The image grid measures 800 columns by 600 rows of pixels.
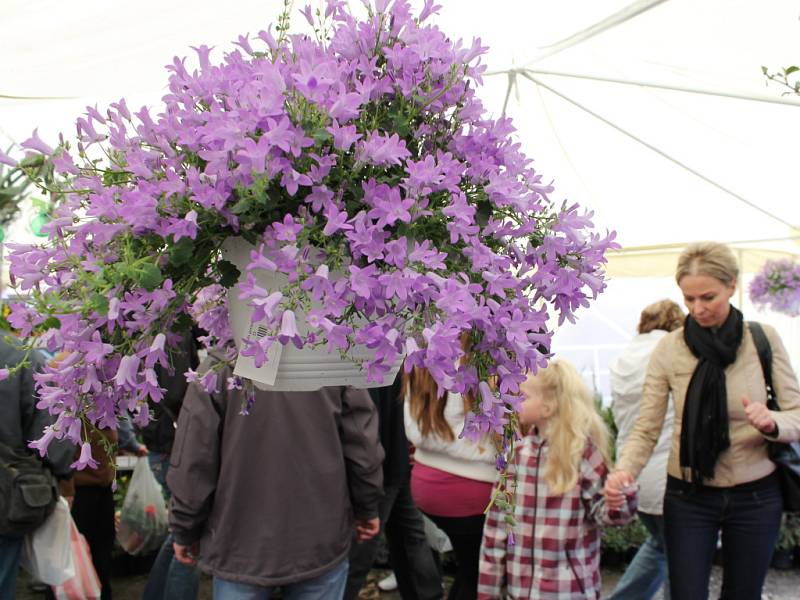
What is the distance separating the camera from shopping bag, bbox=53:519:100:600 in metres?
3.54

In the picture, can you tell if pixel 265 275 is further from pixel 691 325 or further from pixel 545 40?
pixel 545 40

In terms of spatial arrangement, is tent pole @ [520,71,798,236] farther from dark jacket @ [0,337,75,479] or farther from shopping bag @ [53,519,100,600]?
shopping bag @ [53,519,100,600]

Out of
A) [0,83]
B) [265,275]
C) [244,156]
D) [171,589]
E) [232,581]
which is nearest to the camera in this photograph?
[244,156]

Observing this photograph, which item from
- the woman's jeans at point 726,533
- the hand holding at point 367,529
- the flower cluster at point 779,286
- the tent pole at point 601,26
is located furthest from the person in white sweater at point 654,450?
the flower cluster at point 779,286

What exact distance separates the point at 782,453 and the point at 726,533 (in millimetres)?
406

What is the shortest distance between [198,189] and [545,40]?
12.0 feet

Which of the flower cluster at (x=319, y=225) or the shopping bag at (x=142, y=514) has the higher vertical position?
the flower cluster at (x=319, y=225)

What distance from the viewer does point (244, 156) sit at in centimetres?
95

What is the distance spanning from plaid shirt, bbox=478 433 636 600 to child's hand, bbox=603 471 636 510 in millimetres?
103

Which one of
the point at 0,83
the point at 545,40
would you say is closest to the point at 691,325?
the point at 545,40

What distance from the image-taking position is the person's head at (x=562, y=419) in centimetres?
341

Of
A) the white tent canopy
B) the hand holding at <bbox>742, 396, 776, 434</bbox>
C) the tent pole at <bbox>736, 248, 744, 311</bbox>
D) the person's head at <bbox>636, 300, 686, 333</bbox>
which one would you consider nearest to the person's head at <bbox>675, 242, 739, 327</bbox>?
the hand holding at <bbox>742, 396, 776, 434</bbox>

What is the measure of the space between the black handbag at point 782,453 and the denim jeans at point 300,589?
180 centimetres

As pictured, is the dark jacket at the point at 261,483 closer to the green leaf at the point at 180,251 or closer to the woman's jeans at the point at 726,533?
the woman's jeans at the point at 726,533
